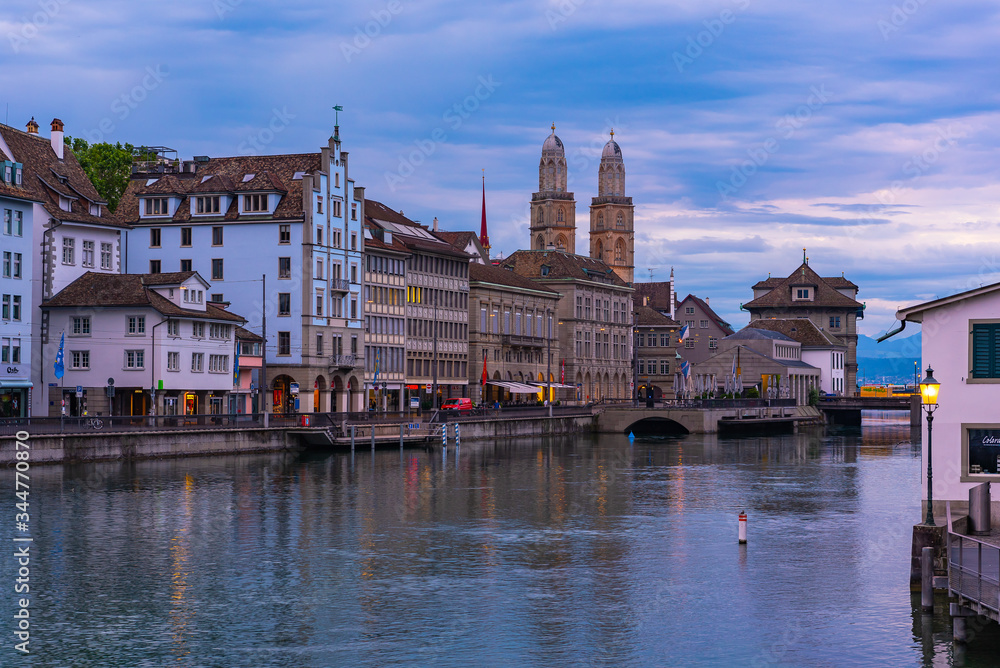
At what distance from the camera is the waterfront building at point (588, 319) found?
165500 millimetres

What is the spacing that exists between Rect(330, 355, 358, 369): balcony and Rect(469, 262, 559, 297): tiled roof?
30901 millimetres

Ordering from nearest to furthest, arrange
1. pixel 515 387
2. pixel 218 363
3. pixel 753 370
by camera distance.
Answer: pixel 218 363 < pixel 515 387 < pixel 753 370

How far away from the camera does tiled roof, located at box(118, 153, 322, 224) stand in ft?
347

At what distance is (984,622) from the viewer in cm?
3062

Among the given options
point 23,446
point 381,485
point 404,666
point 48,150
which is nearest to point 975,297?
point 404,666

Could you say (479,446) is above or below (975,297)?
below

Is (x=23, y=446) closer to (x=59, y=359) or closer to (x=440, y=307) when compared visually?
(x=59, y=359)

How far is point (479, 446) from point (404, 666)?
73.7 metres

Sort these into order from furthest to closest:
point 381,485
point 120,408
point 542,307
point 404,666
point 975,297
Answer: point 542,307 → point 120,408 → point 381,485 → point 975,297 → point 404,666

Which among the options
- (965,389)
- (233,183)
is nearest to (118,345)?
(233,183)

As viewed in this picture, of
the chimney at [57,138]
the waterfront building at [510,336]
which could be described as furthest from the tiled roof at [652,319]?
the chimney at [57,138]

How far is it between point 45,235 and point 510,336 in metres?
67.6

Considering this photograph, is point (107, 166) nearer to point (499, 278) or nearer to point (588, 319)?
point (499, 278)

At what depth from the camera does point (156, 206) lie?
354 ft
